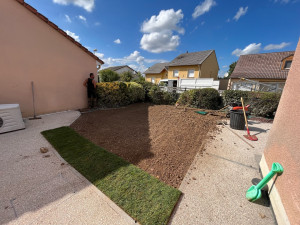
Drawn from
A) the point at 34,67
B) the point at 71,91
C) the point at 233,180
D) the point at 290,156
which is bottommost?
the point at 233,180

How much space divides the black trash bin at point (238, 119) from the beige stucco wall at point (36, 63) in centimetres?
753

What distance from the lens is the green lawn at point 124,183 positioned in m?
1.66

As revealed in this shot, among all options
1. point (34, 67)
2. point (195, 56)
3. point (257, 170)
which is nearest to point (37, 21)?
→ point (34, 67)

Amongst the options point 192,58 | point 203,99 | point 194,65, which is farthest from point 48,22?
point 192,58

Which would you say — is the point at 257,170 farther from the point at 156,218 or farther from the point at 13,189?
the point at 13,189

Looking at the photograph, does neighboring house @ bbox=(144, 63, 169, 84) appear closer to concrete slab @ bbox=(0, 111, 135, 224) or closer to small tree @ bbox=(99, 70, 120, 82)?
small tree @ bbox=(99, 70, 120, 82)

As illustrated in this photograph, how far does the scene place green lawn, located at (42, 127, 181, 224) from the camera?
65.5 inches

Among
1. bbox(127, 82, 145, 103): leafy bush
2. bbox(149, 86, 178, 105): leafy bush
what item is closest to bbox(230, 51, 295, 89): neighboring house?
bbox(149, 86, 178, 105): leafy bush

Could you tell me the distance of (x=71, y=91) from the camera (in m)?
6.54

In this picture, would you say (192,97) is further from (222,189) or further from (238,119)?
(222,189)

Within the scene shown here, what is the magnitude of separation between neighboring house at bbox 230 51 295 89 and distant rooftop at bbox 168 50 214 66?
5.15 m

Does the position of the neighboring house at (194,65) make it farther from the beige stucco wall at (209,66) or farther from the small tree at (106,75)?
the small tree at (106,75)

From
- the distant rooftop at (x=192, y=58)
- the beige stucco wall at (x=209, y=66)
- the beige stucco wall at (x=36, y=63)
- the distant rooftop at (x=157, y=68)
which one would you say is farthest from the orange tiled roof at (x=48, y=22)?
the distant rooftop at (x=157, y=68)

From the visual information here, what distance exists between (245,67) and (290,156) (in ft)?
71.0
